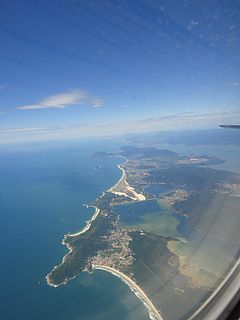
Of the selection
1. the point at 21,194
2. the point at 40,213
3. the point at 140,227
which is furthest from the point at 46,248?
the point at 21,194

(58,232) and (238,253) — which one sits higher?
(238,253)

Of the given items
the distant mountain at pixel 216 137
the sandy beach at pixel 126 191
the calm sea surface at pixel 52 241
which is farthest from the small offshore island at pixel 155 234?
the distant mountain at pixel 216 137

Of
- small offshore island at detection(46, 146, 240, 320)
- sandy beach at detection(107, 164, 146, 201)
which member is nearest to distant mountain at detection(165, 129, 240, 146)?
small offshore island at detection(46, 146, 240, 320)

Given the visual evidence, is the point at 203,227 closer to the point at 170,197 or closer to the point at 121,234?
the point at 121,234

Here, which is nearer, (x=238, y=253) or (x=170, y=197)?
(x=238, y=253)

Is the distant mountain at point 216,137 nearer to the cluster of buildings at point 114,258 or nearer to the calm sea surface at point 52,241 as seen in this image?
the calm sea surface at point 52,241

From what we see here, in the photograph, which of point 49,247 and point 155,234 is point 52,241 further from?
point 155,234

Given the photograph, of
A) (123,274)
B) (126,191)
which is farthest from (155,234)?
(126,191)
